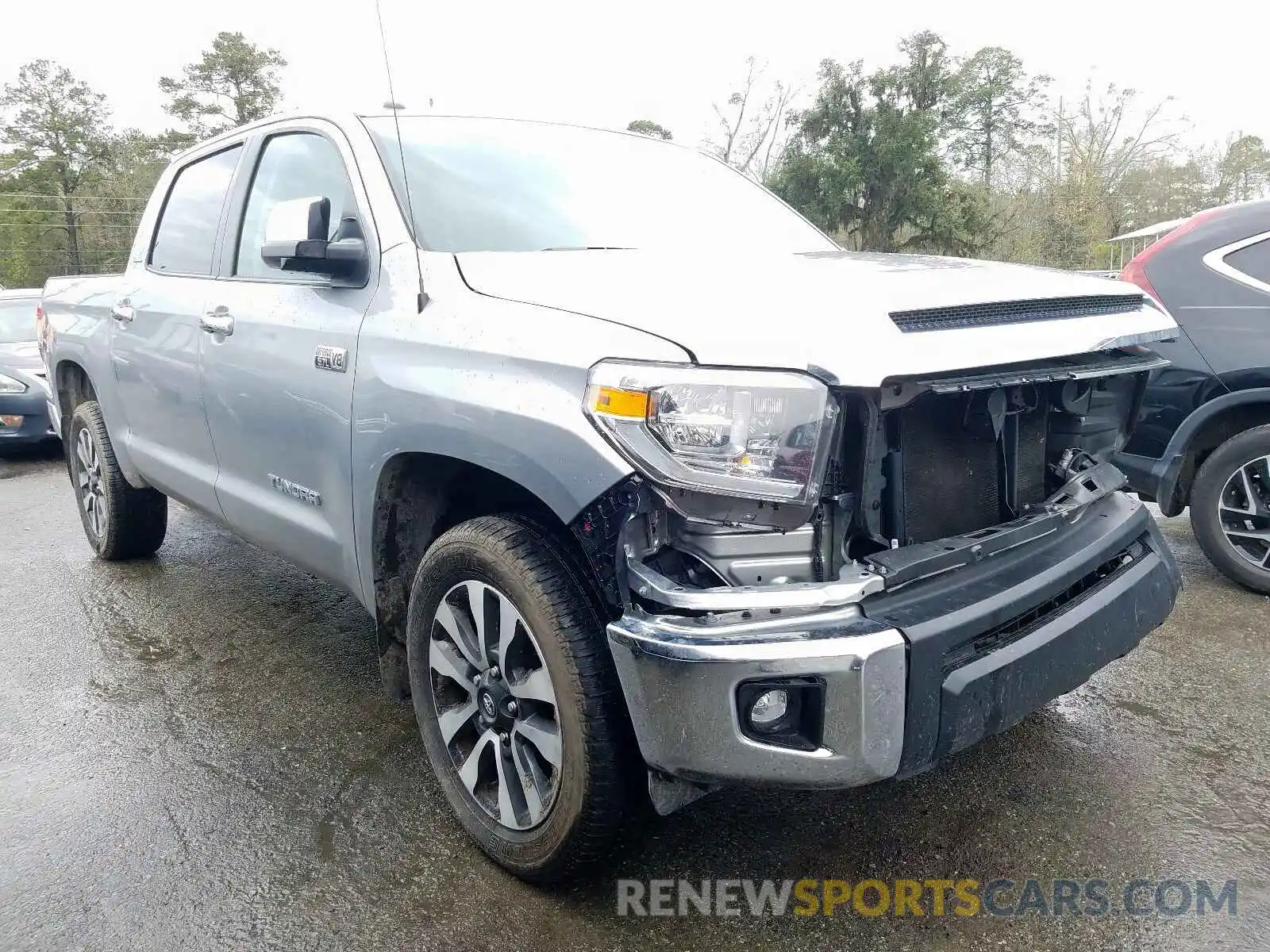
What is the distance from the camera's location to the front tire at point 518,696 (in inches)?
77.9

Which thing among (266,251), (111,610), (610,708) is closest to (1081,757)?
(610,708)

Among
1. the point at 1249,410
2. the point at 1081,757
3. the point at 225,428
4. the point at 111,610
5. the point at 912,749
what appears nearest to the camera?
the point at 912,749

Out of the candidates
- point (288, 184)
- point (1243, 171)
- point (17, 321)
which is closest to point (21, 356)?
point (17, 321)

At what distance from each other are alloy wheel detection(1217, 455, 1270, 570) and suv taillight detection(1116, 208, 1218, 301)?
89 cm

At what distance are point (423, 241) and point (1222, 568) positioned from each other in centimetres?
367

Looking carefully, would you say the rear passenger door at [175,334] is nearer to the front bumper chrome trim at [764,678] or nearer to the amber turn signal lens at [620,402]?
the amber turn signal lens at [620,402]

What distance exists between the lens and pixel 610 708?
1.96 metres

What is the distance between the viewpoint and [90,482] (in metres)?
4.92

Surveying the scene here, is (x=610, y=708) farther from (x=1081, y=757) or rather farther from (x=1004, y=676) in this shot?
(x=1081, y=757)

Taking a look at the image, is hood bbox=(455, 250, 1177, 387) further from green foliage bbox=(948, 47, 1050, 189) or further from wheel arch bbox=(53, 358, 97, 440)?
green foliage bbox=(948, 47, 1050, 189)

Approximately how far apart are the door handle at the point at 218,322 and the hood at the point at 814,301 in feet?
3.96

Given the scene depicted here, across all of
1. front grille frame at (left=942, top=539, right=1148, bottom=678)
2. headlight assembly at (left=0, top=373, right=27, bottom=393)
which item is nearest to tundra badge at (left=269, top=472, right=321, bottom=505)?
front grille frame at (left=942, top=539, right=1148, bottom=678)

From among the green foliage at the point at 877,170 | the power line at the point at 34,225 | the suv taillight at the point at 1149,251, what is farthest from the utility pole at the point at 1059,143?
the power line at the point at 34,225

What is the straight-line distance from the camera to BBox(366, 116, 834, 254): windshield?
8.79 feet
